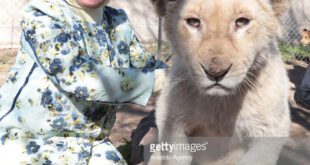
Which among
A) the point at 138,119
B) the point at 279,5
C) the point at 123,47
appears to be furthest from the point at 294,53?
the point at 279,5

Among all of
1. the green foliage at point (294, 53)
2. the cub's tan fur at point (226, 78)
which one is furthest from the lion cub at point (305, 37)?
the cub's tan fur at point (226, 78)

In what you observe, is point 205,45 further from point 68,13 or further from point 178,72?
point 68,13

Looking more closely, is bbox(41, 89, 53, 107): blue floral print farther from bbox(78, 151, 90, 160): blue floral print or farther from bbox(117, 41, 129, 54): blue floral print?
bbox(117, 41, 129, 54): blue floral print

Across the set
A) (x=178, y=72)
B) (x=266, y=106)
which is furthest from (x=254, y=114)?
(x=178, y=72)

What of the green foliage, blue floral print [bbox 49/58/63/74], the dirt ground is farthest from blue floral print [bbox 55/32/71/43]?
the green foliage

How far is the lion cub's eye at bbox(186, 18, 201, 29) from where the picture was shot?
2350 millimetres

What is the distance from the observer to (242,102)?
2.69 m

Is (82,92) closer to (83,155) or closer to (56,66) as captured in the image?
(56,66)

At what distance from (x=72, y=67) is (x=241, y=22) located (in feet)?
3.14

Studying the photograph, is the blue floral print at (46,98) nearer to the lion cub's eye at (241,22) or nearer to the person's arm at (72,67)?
the person's arm at (72,67)

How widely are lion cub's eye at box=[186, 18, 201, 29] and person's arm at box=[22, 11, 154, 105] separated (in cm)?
47

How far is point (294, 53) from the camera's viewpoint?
27.8ft

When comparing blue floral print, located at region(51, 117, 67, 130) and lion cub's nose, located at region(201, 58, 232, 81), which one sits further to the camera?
blue floral print, located at region(51, 117, 67, 130)

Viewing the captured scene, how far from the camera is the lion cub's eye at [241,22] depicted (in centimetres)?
227
